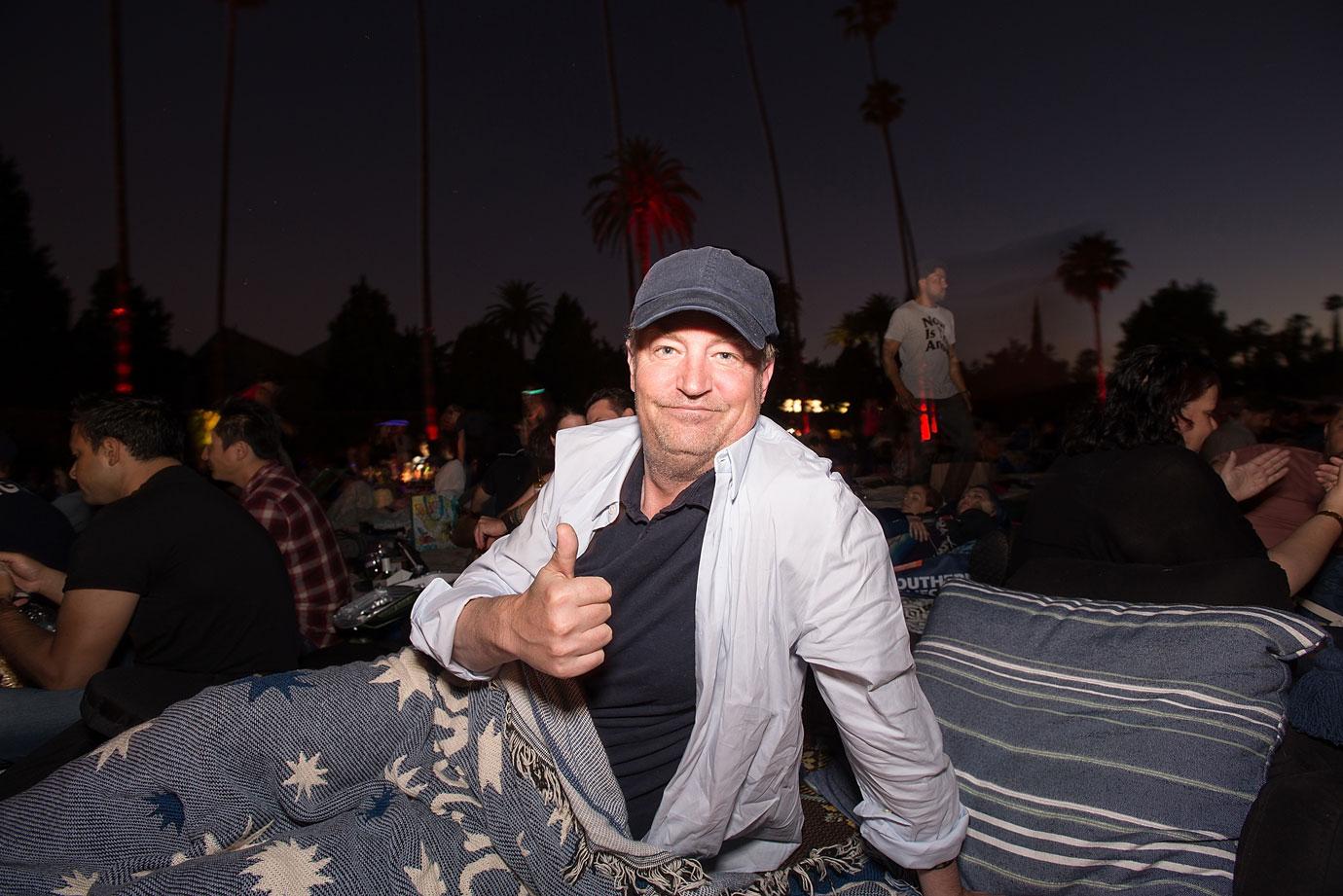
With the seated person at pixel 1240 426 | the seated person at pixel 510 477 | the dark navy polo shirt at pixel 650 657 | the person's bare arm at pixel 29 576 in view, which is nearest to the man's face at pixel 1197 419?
the seated person at pixel 1240 426

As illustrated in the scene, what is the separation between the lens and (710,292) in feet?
5.25

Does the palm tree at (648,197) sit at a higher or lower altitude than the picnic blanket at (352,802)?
higher

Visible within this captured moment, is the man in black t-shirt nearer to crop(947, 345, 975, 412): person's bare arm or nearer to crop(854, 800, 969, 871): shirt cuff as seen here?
crop(854, 800, 969, 871): shirt cuff

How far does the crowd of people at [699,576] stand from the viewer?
4.92 ft

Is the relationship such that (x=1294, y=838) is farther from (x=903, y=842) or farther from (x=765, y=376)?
(x=765, y=376)

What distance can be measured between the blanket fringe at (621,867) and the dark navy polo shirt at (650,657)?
100mm

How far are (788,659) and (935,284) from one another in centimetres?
542

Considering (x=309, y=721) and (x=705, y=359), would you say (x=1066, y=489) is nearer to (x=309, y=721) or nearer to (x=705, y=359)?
(x=705, y=359)

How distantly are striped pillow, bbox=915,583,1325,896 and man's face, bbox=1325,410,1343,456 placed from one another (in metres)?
2.30

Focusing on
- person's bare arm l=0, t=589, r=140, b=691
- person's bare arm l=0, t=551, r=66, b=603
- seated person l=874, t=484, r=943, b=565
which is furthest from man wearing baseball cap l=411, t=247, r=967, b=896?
seated person l=874, t=484, r=943, b=565

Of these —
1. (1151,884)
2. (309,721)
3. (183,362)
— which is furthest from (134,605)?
(183,362)

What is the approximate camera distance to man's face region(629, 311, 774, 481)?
167cm

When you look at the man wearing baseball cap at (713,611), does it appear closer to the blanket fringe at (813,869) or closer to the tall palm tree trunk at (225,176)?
the blanket fringe at (813,869)

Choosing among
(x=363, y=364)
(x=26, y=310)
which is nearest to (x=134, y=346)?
(x=26, y=310)
